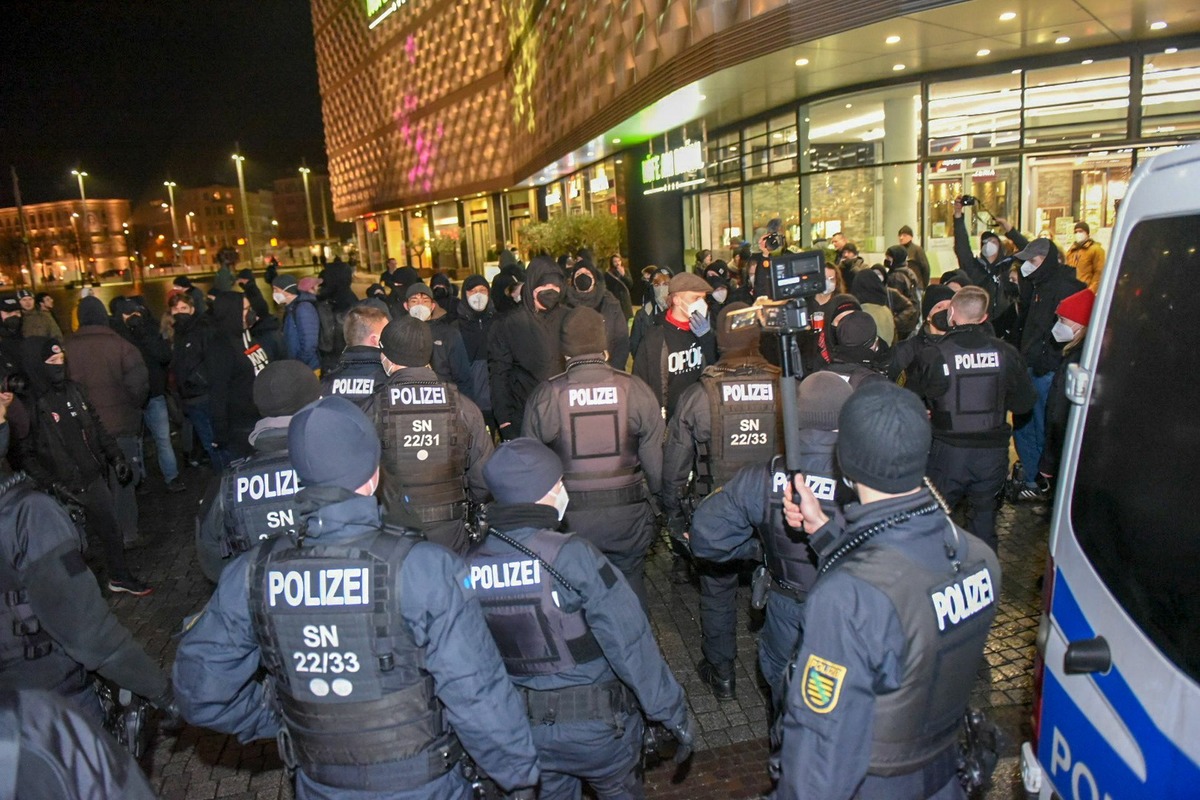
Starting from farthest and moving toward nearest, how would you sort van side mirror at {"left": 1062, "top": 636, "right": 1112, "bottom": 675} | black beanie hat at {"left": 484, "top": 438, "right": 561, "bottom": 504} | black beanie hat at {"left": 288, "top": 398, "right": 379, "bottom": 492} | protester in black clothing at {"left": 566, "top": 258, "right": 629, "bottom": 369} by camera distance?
protester in black clothing at {"left": 566, "top": 258, "right": 629, "bottom": 369}, black beanie hat at {"left": 484, "top": 438, "right": 561, "bottom": 504}, black beanie hat at {"left": 288, "top": 398, "right": 379, "bottom": 492}, van side mirror at {"left": 1062, "top": 636, "right": 1112, "bottom": 675}

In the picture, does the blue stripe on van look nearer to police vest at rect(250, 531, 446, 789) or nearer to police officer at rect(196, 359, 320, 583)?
police vest at rect(250, 531, 446, 789)

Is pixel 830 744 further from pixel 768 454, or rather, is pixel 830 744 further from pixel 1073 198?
pixel 1073 198

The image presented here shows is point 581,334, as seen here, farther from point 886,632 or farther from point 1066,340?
point 1066,340

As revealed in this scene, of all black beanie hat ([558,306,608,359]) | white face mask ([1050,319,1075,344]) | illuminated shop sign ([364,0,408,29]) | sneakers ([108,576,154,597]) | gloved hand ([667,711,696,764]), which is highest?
illuminated shop sign ([364,0,408,29])

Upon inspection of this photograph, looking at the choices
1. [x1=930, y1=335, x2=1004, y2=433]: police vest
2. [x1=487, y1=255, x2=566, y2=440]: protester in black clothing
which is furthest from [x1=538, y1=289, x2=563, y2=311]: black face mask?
[x1=930, y1=335, x2=1004, y2=433]: police vest

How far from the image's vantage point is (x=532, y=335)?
7359 millimetres

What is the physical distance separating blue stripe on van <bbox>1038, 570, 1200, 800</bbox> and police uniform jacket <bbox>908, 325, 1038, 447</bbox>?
3122 mm

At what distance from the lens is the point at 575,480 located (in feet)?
15.4

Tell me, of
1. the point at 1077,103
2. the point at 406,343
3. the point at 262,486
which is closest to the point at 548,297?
the point at 406,343

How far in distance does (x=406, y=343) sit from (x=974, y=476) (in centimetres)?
361

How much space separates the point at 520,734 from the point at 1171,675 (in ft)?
5.41

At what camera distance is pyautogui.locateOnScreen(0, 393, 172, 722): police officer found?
2982mm

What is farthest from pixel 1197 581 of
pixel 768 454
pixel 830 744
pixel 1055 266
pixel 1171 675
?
pixel 1055 266

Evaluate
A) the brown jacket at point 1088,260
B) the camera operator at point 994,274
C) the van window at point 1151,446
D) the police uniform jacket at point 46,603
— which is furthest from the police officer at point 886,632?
the brown jacket at point 1088,260
